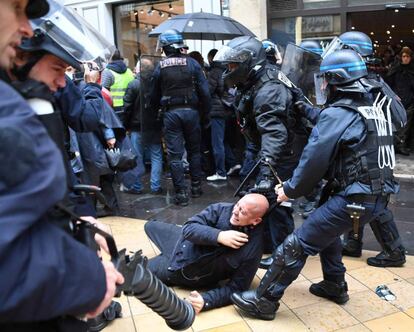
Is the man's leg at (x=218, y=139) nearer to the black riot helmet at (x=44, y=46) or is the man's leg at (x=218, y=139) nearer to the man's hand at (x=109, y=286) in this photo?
the black riot helmet at (x=44, y=46)

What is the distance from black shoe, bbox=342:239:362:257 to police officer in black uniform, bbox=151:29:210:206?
241 centimetres

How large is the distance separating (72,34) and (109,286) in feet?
3.36

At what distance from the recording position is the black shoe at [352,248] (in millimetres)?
4055

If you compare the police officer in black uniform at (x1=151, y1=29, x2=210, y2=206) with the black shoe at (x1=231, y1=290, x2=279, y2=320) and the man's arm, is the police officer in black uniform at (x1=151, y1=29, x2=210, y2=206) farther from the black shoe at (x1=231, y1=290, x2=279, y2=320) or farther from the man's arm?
the man's arm

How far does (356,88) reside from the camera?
2896 millimetres

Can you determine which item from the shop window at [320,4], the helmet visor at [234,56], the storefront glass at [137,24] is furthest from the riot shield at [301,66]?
the storefront glass at [137,24]

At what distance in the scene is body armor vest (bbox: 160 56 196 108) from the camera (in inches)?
222

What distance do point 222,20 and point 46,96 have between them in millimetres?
5643

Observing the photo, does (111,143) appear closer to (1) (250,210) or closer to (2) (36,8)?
(1) (250,210)

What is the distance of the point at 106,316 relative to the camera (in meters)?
3.04

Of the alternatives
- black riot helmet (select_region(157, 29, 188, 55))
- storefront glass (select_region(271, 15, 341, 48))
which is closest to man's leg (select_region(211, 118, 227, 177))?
black riot helmet (select_region(157, 29, 188, 55))

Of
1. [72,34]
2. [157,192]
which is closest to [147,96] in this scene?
[157,192]

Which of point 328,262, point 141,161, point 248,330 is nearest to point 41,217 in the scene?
point 248,330

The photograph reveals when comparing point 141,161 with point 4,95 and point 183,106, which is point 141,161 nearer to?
point 183,106
